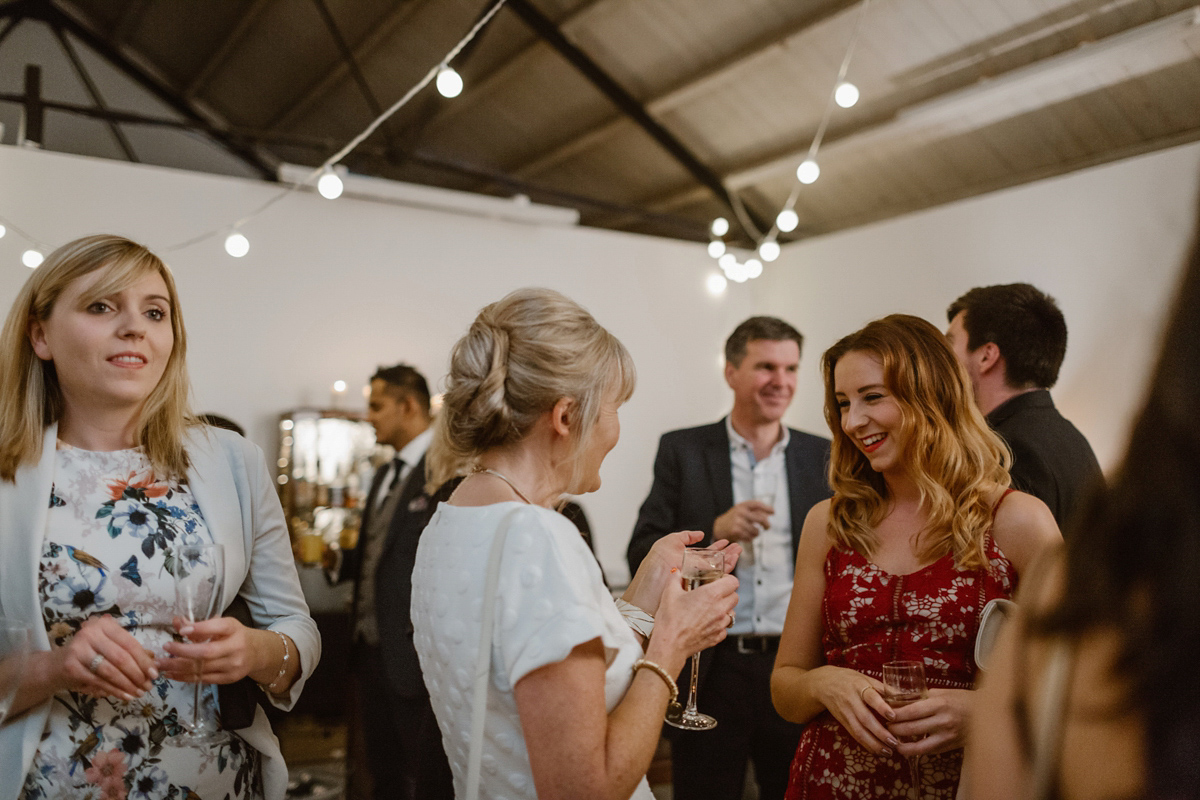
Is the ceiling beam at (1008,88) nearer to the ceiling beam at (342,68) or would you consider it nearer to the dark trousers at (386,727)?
the ceiling beam at (342,68)

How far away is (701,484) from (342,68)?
17.4 feet

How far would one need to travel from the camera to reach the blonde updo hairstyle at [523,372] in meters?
1.36

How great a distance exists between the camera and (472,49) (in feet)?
18.9

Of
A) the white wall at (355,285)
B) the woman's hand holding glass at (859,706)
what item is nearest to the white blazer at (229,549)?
the woman's hand holding glass at (859,706)

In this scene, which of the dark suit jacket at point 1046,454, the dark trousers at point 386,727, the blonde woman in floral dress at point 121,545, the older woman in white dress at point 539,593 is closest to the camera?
the older woman in white dress at point 539,593

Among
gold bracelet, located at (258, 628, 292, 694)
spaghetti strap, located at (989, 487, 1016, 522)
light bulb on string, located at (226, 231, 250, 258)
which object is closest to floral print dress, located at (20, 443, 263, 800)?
gold bracelet, located at (258, 628, 292, 694)

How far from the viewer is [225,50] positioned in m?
7.11

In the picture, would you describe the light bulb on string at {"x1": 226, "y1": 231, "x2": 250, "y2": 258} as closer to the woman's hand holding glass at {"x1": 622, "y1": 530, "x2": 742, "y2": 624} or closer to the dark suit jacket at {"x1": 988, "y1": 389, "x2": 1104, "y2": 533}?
the woman's hand holding glass at {"x1": 622, "y1": 530, "x2": 742, "y2": 624}

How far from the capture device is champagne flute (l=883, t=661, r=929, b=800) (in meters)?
1.43

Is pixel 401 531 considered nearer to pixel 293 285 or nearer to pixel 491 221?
pixel 293 285

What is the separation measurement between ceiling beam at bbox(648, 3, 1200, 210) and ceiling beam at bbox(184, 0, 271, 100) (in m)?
4.10

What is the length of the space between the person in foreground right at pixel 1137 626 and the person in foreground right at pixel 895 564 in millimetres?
961

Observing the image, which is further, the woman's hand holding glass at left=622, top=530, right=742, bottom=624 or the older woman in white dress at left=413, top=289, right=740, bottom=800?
the woman's hand holding glass at left=622, top=530, right=742, bottom=624

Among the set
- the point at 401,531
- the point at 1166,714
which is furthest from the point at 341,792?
the point at 1166,714
